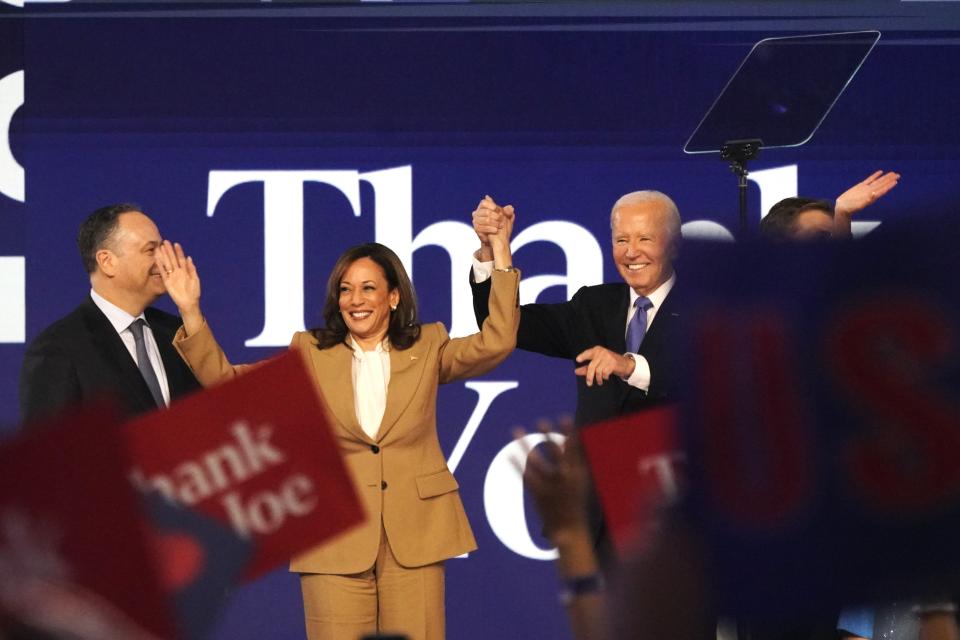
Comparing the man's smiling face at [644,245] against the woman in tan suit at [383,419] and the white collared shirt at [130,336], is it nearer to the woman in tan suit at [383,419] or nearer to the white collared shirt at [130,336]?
the woman in tan suit at [383,419]

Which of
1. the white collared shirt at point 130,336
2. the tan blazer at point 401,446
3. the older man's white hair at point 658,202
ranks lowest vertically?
the tan blazer at point 401,446

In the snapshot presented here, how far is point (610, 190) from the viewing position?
5.66 meters

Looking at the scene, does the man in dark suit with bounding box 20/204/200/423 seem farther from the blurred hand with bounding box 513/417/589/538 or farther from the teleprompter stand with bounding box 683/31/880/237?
the blurred hand with bounding box 513/417/589/538

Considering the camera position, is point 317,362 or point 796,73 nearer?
point 317,362

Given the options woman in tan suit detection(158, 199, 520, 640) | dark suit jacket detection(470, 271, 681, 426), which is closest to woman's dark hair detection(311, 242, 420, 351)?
woman in tan suit detection(158, 199, 520, 640)

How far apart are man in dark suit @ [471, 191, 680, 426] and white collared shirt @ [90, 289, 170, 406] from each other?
0.92 m

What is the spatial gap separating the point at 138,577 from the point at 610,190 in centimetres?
440

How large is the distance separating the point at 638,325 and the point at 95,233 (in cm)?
162

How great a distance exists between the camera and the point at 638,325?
4.30 m

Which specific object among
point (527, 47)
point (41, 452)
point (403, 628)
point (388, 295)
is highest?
point (527, 47)

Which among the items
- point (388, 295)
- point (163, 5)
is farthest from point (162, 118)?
point (388, 295)

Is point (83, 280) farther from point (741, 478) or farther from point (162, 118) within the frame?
point (741, 478)

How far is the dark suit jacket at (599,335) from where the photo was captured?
4.14 m

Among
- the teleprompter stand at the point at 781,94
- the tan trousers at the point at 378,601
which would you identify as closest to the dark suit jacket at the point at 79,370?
the tan trousers at the point at 378,601
